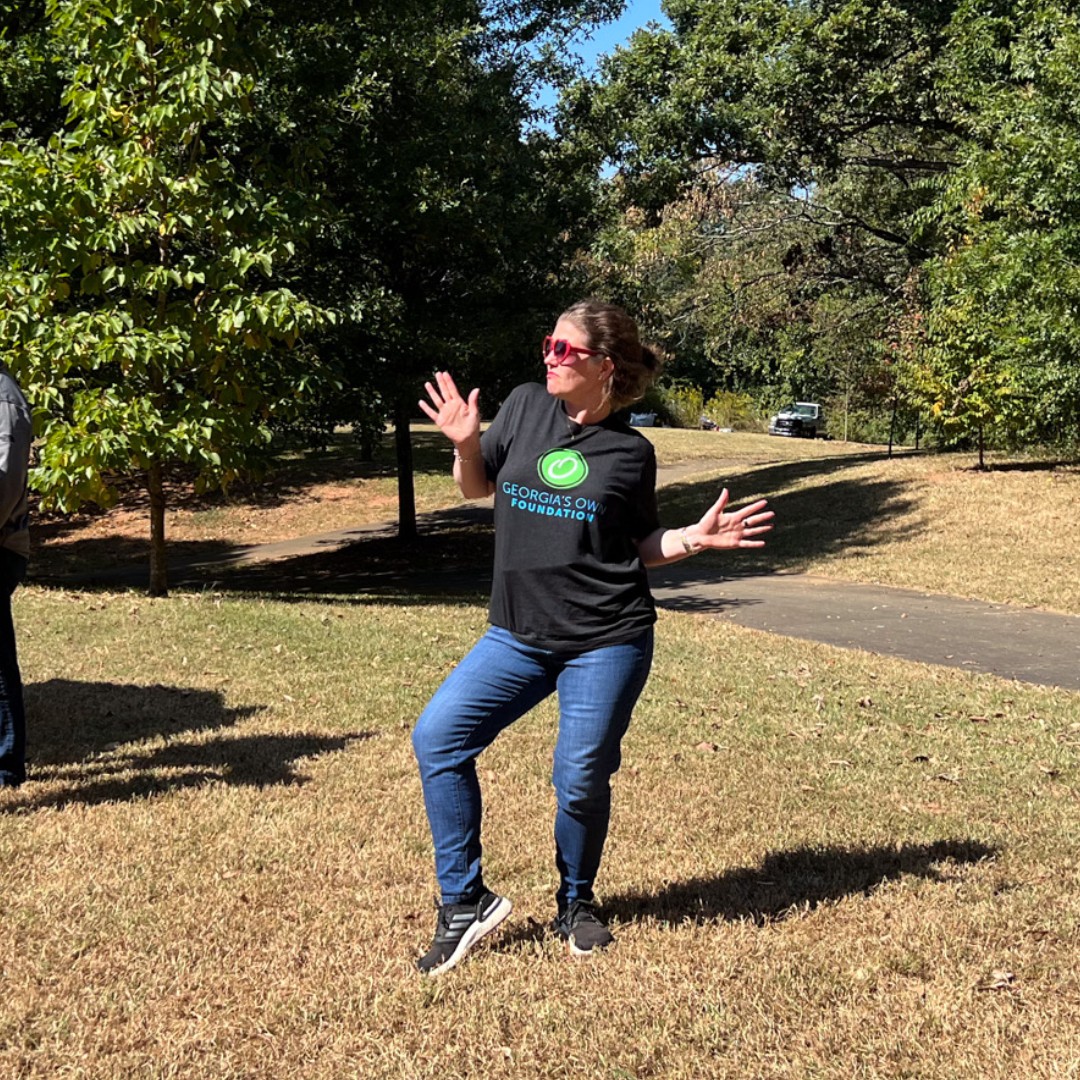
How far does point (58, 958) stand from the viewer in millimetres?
3850

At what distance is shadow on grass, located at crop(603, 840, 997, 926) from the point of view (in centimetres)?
437

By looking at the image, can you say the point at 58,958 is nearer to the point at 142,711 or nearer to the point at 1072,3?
the point at 142,711

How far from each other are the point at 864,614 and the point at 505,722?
1101 cm

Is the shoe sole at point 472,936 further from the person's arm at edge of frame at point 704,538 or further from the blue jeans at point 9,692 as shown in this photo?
the blue jeans at point 9,692

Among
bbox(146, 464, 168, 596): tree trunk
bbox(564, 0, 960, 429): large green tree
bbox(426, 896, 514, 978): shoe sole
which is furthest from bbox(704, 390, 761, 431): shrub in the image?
bbox(426, 896, 514, 978): shoe sole

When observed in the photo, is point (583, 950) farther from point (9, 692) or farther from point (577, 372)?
point (9, 692)

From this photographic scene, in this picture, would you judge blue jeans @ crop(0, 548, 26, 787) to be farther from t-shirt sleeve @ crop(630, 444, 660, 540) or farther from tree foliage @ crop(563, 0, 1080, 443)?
tree foliage @ crop(563, 0, 1080, 443)

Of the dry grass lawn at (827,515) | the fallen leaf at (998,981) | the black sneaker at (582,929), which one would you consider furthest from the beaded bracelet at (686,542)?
the dry grass lawn at (827,515)

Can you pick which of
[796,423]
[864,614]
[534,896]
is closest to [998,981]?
[534,896]

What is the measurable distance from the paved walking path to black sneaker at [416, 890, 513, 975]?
743 cm

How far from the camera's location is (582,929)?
3961mm

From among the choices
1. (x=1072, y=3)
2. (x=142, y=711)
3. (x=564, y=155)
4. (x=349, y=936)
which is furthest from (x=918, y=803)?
(x=1072, y=3)

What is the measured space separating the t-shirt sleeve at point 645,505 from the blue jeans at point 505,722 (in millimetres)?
321

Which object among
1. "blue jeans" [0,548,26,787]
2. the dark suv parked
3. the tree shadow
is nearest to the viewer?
the tree shadow
